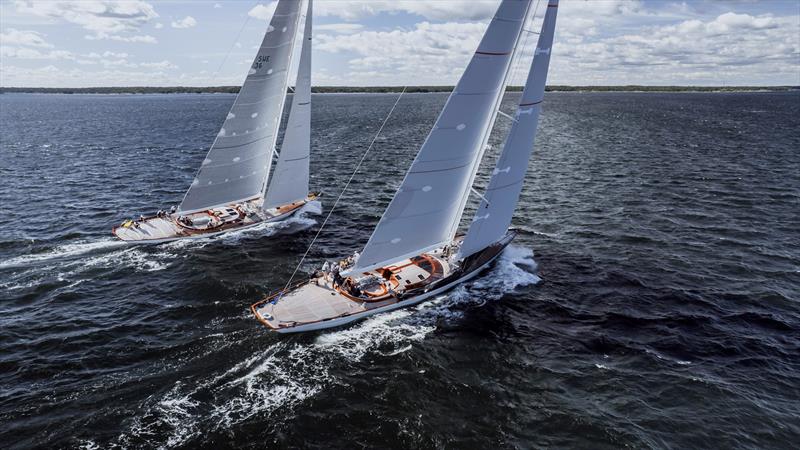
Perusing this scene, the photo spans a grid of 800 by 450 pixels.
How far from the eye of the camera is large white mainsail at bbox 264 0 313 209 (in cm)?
3362

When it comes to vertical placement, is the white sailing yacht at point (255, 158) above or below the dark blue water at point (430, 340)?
above

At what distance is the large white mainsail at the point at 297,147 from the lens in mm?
33619

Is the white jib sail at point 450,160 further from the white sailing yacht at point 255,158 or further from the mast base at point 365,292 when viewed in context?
the white sailing yacht at point 255,158

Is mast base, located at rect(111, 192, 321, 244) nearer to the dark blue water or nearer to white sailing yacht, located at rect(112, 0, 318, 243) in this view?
white sailing yacht, located at rect(112, 0, 318, 243)

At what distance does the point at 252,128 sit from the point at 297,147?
3.77 m

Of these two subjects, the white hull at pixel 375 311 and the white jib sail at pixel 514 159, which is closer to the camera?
the white hull at pixel 375 311

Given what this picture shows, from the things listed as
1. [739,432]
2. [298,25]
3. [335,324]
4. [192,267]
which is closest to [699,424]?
[739,432]

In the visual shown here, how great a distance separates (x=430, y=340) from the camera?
22.9 meters

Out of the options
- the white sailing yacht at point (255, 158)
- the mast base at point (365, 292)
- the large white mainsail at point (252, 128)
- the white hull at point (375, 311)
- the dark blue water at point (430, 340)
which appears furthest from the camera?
the white sailing yacht at point (255, 158)

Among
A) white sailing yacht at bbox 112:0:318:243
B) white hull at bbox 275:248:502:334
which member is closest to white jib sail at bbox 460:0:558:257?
white hull at bbox 275:248:502:334

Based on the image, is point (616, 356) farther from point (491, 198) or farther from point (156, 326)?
point (156, 326)

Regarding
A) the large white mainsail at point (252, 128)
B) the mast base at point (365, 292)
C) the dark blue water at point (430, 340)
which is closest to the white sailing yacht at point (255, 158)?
the large white mainsail at point (252, 128)

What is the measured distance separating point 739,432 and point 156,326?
27.5 m

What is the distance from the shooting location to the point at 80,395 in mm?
18672
